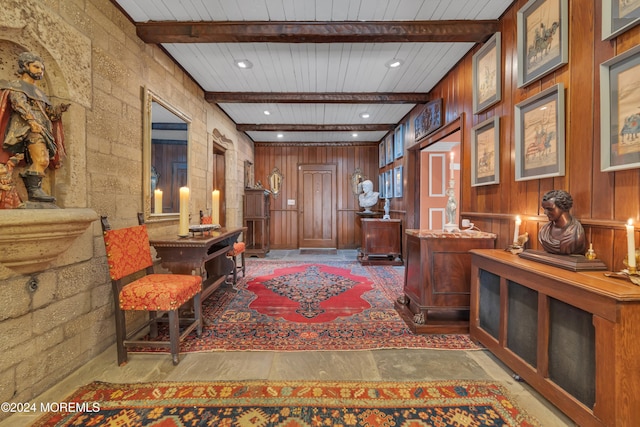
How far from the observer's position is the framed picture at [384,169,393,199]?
5633 mm

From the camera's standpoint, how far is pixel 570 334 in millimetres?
1303

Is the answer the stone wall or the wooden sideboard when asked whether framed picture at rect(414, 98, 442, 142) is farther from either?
the stone wall

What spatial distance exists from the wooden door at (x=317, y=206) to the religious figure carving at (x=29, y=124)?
5.51m

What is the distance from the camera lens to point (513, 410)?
55.9 inches

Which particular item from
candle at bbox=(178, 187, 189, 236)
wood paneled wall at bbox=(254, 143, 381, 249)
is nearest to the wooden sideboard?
candle at bbox=(178, 187, 189, 236)

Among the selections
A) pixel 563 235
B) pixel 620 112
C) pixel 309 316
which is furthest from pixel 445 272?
pixel 620 112

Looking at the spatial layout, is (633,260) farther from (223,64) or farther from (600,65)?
(223,64)

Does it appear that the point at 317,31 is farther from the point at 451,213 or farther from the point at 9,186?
the point at 9,186

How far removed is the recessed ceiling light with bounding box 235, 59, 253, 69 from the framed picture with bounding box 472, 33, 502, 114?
250 cm

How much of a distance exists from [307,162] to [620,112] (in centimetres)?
597

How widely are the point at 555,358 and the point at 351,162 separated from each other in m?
5.95

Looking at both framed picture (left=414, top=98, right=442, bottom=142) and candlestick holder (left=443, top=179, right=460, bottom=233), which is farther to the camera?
framed picture (left=414, top=98, right=442, bottom=142)

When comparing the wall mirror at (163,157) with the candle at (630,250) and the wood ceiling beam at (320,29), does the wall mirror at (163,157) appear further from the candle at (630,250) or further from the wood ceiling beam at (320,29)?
the candle at (630,250)

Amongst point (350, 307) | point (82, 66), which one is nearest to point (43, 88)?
point (82, 66)
